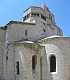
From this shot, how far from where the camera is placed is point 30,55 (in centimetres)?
2625

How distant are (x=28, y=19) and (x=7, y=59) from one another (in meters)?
9.02

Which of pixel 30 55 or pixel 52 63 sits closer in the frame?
pixel 52 63

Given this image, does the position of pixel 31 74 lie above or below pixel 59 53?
below

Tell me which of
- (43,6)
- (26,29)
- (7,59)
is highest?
(43,6)

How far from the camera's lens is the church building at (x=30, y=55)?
1003 inches

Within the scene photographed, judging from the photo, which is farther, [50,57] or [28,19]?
[28,19]

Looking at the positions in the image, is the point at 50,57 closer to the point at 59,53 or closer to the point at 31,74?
the point at 59,53

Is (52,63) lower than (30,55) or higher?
lower

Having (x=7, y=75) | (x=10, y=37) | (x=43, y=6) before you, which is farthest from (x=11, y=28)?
(x=43, y=6)

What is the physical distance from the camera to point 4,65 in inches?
1114

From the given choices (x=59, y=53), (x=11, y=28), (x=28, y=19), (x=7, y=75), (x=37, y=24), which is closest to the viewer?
(x=59, y=53)

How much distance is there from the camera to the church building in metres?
25.5

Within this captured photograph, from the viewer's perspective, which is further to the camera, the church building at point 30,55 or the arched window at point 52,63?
the arched window at point 52,63

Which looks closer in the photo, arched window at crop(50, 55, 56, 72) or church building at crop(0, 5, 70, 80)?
church building at crop(0, 5, 70, 80)
